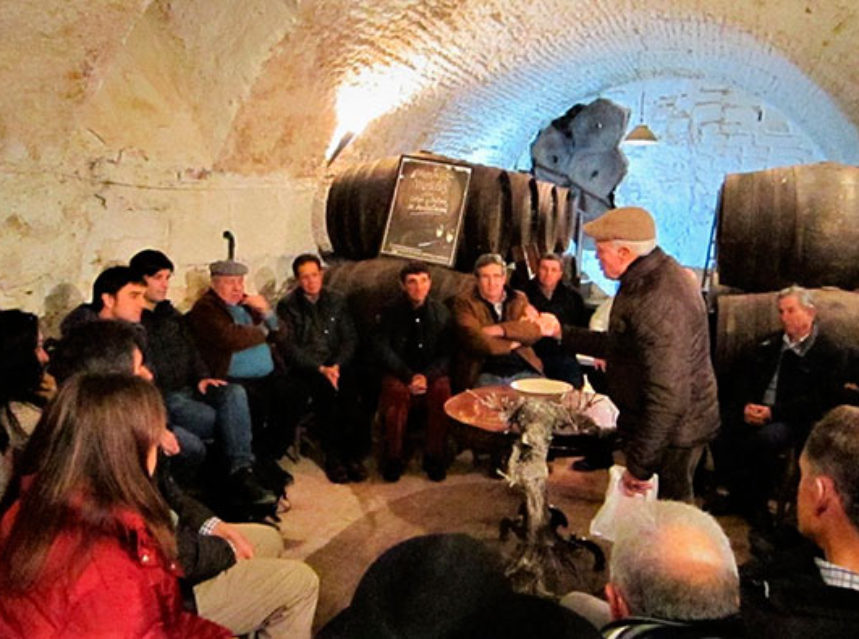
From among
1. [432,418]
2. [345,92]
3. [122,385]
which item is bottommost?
[432,418]

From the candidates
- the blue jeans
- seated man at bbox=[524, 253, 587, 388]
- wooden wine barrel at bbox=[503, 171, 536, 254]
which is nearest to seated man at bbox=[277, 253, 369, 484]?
the blue jeans

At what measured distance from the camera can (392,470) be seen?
4.03 metres

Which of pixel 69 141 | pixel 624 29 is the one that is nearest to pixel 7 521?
pixel 69 141

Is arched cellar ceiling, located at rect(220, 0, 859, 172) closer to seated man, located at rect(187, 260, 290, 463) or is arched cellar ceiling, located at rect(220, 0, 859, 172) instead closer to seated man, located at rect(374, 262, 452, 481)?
seated man, located at rect(187, 260, 290, 463)

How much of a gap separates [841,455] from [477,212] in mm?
3590

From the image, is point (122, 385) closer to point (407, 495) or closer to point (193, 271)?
point (407, 495)

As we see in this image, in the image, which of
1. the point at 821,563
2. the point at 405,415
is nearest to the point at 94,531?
the point at 821,563

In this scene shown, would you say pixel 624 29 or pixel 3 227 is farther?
pixel 624 29

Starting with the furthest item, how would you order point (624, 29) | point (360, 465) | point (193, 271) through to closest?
point (624, 29), point (193, 271), point (360, 465)

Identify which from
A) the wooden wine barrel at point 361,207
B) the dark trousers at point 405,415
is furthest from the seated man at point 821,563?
the wooden wine barrel at point 361,207

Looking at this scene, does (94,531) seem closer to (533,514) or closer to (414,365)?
(533,514)

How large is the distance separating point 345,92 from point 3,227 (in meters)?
2.63

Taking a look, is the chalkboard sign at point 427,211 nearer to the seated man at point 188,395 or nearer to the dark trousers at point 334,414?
the dark trousers at point 334,414

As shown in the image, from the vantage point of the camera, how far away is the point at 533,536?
2945 mm
